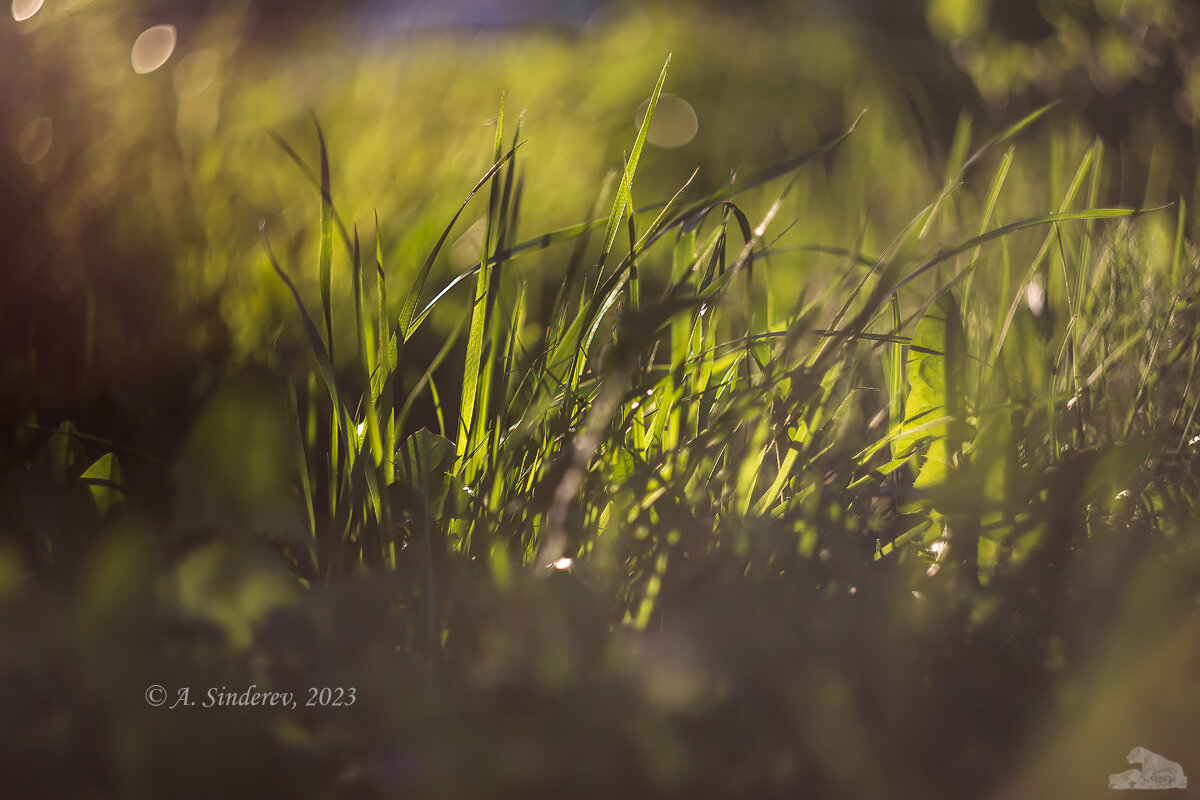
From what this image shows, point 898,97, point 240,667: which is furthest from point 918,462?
point 898,97

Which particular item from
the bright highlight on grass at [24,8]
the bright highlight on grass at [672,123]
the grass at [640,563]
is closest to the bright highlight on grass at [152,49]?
the bright highlight on grass at [24,8]

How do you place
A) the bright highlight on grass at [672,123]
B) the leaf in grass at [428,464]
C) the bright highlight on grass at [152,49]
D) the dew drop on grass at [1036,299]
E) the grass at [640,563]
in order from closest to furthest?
the grass at [640,563] < the leaf in grass at [428,464] < the dew drop on grass at [1036,299] < the bright highlight on grass at [152,49] < the bright highlight on grass at [672,123]

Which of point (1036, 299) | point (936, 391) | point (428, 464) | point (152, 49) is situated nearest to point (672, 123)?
point (152, 49)

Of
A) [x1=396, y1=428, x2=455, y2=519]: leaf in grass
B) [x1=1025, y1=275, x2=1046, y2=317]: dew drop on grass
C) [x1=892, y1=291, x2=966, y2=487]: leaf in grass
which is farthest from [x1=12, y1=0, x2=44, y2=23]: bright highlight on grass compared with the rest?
[x1=1025, y1=275, x2=1046, y2=317]: dew drop on grass

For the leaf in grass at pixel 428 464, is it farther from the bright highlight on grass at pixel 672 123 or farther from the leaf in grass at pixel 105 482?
the bright highlight on grass at pixel 672 123

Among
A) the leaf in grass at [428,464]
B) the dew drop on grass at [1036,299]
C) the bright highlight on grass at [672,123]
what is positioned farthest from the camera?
the bright highlight on grass at [672,123]

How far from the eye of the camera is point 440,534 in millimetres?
506

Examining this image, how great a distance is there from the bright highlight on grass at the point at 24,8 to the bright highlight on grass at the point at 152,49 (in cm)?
10

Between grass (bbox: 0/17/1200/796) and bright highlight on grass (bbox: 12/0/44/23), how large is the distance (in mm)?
388

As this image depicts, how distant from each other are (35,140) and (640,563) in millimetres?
648

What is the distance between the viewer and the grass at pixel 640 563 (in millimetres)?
395

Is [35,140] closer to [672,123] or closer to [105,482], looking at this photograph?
[105,482]

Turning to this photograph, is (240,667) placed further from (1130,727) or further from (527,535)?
(1130,727)

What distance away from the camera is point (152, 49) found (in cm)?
89
